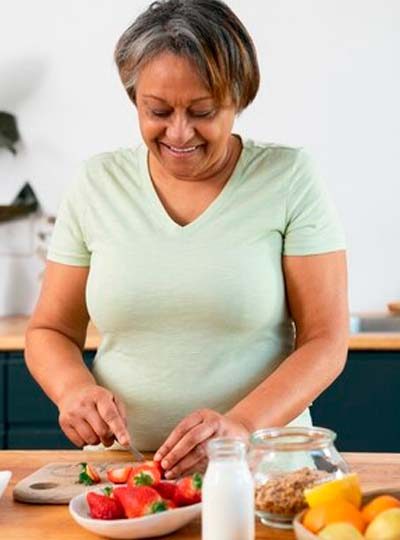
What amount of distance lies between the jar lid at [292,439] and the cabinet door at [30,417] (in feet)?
5.70

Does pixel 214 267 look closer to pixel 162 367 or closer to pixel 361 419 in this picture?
pixel 162 367

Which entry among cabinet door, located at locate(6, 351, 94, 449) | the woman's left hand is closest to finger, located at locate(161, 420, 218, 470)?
the woman's left hand

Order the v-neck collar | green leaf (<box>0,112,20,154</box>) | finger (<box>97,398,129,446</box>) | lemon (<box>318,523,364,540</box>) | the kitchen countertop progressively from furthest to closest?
1. green leaf (<box>0,112,20,154</box>)
2. the kitchen countertop
3. the v-neck collar
4. finger (<box>97,398,129,446</box>)
5. lemon (<box>318,523,364,540</box>)

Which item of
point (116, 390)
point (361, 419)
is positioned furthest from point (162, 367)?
point (361, 419)

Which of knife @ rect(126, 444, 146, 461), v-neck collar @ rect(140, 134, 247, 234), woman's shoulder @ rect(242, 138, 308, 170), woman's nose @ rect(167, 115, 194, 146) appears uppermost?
woman's nose @ rect(167, 115, 194, 146)

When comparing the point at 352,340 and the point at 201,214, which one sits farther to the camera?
the point at 352,340

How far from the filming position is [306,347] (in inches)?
72.2

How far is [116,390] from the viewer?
74.1 inches

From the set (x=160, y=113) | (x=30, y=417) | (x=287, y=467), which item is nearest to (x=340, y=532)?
(x=287, y=467)

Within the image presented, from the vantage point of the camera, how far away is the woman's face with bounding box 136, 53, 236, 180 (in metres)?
1.75

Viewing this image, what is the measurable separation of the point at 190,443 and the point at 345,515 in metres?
0.35

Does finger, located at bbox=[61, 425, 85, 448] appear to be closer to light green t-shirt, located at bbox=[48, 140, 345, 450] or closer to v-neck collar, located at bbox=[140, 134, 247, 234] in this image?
light green t-shirt, located at bbox=[48, 140, 345, 450]

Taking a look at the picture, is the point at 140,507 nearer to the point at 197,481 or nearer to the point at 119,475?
the point at 197,481

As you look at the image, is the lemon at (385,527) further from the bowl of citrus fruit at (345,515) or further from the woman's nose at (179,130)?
the woman's nose at (179,130)
